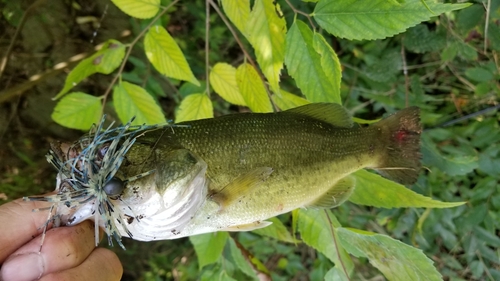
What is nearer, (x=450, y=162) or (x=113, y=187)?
(x=113, y=187)

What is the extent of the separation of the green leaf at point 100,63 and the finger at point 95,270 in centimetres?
65

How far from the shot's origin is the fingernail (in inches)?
30.4

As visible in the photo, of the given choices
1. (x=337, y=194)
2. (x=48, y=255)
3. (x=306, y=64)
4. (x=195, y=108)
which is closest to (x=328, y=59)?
(x=306, y=64)

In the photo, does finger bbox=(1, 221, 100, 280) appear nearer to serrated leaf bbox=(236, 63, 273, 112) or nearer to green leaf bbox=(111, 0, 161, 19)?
serrated leaf bbox=(236, 63, 273, 112)

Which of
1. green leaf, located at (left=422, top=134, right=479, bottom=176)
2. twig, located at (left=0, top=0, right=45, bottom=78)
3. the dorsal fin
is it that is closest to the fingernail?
the dorsal fin

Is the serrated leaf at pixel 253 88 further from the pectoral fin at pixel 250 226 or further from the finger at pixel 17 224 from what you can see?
the finger at pixel 17 224

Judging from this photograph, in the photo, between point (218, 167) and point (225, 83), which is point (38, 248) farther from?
point (225, 83)

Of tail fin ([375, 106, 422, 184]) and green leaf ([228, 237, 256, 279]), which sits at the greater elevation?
tail fin ([375, 106, 422, 184])

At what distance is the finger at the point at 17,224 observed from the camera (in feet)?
2.66

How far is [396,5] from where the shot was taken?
0.84 metres

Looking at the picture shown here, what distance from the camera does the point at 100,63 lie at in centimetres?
131

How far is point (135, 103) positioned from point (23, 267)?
26.3 inches

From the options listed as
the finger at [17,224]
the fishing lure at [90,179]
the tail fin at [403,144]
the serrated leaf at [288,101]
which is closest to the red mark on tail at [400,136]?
the tail fin at [403,144]

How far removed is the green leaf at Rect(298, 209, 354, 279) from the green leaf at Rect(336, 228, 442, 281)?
57 mm
